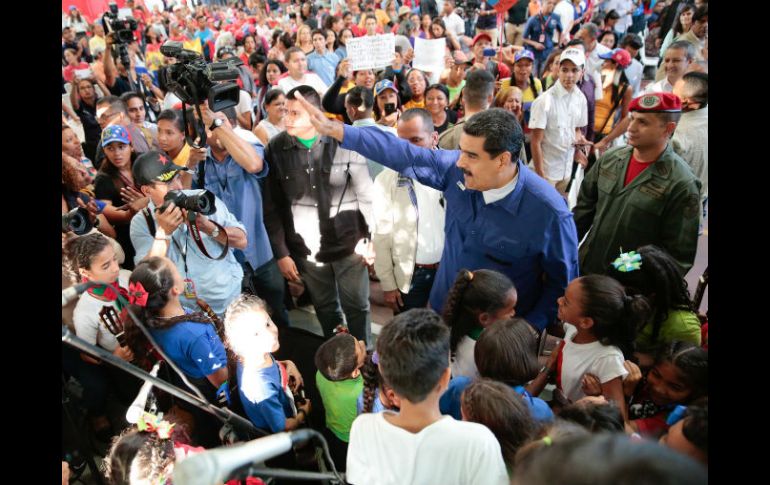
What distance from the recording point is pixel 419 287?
2812mm

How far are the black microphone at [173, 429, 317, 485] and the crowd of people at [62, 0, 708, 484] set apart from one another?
0.47 metres

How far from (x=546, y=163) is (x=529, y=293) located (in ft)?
7.40

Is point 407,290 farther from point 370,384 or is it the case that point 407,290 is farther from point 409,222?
point 370,384

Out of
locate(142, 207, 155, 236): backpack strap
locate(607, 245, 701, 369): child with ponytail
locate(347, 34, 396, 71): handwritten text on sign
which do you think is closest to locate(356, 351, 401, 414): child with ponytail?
locate(607, 245, 701, 369): child with ponytail

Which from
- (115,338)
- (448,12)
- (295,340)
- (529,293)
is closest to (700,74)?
(529,293)

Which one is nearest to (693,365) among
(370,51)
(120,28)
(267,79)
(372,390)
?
(372,390)

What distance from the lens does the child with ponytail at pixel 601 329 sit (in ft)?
5.96

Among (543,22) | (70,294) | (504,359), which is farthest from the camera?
(543,22)

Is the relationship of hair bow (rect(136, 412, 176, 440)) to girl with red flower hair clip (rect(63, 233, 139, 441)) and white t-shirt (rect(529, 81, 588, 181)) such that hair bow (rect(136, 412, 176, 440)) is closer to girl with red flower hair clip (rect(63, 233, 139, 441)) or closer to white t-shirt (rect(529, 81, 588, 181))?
girl with red flower hair clip (rect(63, 233, 139, 441))

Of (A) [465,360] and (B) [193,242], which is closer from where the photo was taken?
(A) [465,360]

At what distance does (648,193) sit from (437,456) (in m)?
1.88

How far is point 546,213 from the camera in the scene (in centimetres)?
206

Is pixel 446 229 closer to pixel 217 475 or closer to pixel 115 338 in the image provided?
pixel 115 338

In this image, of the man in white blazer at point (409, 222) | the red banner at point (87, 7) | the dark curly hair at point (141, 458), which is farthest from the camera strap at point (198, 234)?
the red banner at point (87, 7)
